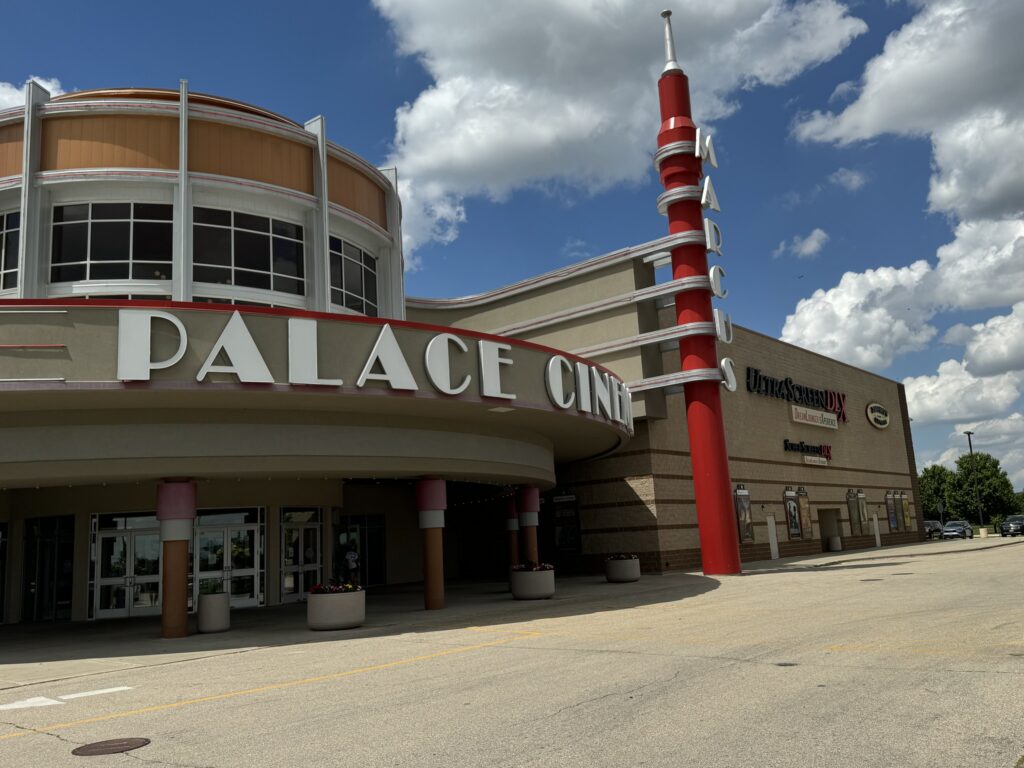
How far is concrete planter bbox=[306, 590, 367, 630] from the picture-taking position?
17.8m

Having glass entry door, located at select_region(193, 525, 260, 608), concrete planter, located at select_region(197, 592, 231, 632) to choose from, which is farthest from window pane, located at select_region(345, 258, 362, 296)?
concrete planter, located at select_region(197, 592, 231, 632)

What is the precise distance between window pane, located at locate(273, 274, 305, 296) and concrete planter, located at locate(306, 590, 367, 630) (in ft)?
30.7

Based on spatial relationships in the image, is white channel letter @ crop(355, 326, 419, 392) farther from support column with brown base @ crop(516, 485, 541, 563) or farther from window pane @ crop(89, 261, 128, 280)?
support column with brown base @ crop(516, 485, 541, 563)

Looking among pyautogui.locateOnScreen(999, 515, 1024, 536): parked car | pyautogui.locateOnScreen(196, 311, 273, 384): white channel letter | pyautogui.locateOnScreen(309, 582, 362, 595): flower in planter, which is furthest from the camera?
pyautogui.locateOnScreen(999, 515, 1024, 536): parked car

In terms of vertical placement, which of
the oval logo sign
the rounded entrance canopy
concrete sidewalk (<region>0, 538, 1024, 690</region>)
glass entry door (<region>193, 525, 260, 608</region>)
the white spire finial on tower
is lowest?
concrete sidewalk (<region>0, 538, 1024, 690</region>)

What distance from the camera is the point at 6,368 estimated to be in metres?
14.3

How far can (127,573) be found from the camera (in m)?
23.8

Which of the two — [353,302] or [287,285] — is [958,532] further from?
[287,285]

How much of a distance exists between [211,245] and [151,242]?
1.50 m

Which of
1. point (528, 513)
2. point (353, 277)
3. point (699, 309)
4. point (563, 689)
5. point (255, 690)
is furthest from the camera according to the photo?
point (699, 309)

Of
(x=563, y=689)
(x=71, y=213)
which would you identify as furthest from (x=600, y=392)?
(x=71, y=213)

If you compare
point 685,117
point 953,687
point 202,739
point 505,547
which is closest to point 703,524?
point 505,547

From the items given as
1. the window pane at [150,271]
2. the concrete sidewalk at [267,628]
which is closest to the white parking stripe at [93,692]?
the concrete sidewalk at [267,628]

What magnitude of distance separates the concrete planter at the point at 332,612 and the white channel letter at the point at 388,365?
191 inches
